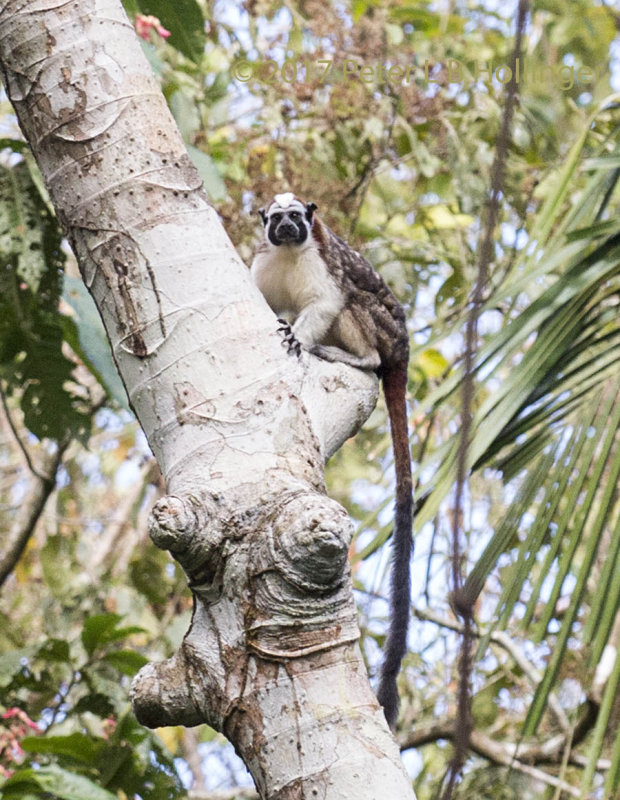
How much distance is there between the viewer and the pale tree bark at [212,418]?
3.58ft

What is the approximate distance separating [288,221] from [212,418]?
155cm

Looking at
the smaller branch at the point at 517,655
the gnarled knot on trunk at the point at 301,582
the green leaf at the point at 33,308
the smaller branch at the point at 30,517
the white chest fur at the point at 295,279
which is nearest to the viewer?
the gnarled knot on trunk at the point at 301,582

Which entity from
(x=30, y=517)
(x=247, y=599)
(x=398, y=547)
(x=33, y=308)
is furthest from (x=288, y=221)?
(x=247, y=599)

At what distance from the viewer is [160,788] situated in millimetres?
2498

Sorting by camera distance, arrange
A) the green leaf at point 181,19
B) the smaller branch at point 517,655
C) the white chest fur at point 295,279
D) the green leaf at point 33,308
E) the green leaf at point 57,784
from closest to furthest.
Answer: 1. the green leaf at point 57,784
2. the green leaf at point 181,19
3. the green leaf at point 33,308
4. the white chest fur at point 295,279
5. the smaller branch at point 517,655

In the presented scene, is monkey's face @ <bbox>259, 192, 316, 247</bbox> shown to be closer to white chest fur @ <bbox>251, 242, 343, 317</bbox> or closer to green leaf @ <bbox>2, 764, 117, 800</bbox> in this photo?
white chest fur @ <bbox>251, 242, 343, 317</bbox>

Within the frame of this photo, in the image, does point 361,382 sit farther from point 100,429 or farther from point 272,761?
point 100,429

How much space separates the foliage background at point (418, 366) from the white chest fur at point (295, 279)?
260 mm

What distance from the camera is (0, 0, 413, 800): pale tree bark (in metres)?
1.09

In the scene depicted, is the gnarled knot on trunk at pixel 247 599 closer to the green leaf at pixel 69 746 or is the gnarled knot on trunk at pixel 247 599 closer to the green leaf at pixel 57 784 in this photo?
the green leaf at pixel 57 784

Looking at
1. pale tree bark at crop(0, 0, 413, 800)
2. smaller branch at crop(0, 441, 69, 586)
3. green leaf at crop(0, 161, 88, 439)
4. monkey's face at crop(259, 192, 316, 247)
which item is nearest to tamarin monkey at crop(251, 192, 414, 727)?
monkey's face at crop(259, 192, 316, 247)

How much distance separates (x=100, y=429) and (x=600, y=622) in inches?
163

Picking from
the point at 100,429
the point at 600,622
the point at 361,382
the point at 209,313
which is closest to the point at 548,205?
the point at 361,382

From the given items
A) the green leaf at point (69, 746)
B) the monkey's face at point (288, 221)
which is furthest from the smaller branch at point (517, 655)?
the monkey's face at point (288, 221)
